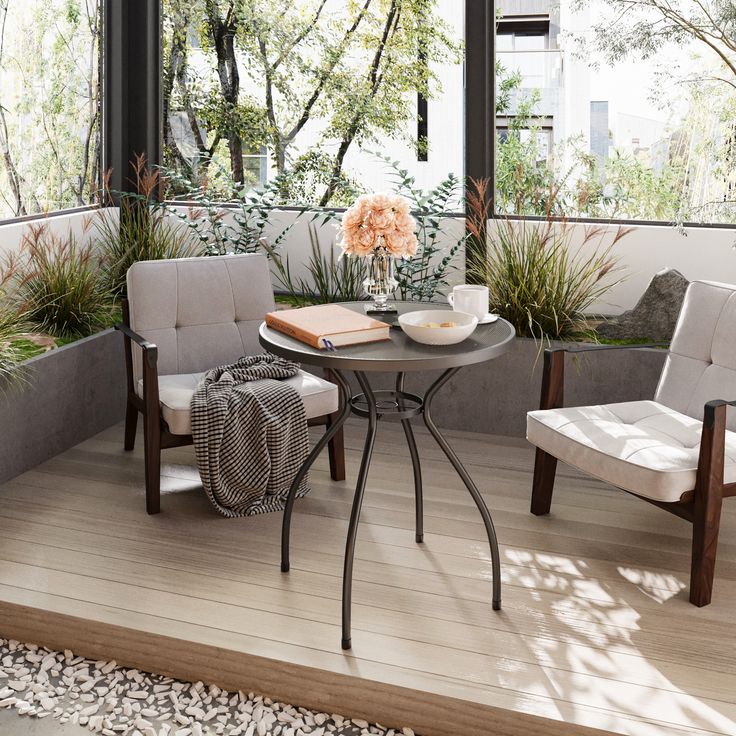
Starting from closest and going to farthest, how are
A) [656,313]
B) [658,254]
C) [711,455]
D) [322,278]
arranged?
[711,455] < [656,313] < [658,254] < [322,278]

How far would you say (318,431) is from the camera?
4414mm

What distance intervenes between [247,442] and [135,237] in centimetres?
214

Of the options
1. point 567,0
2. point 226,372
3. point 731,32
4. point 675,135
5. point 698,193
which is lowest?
point 226,372

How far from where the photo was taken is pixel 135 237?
16.6 ft

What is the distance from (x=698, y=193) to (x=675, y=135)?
0.32 m

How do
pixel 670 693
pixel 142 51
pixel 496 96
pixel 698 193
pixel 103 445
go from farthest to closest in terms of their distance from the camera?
pixel 142 51 → pixel 496 96 → pixel 698 193 → pixel 103 445 → pixel 670 693

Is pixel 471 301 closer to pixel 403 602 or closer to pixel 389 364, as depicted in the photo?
pixel 389 364

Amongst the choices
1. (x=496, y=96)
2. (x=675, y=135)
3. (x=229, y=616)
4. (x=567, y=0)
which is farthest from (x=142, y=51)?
(x=229, y=616)

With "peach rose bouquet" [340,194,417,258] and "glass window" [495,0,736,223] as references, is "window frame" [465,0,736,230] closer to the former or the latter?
"glass window" [495,0,736,223]

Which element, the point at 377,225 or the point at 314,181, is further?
the point at 314,181

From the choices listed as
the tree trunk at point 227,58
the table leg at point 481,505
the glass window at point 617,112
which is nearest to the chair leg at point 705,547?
the table leg at point 481,505

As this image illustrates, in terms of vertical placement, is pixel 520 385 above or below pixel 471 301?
below

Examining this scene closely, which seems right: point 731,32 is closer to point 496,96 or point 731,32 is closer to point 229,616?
point 496,96

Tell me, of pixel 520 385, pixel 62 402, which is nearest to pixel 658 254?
pixel 520 385
